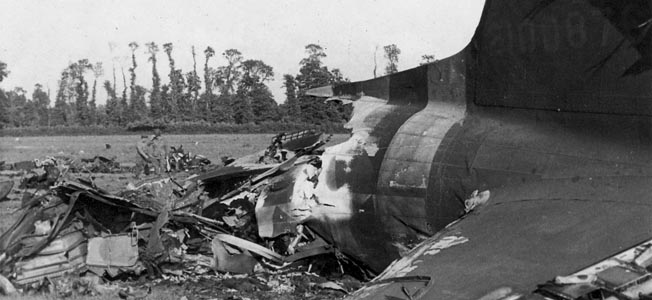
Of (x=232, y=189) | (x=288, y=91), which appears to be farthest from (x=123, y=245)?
(x=288, y=91)

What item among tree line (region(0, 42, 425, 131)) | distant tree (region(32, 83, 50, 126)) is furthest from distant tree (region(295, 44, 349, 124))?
distant tree (region(32, 83, 50, 126))

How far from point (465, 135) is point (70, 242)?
5210 millimetres

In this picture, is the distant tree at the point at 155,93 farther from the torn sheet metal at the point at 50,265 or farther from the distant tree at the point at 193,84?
the torn sheet metal at the point at 50,265

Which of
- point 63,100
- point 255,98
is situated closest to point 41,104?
point 63,100

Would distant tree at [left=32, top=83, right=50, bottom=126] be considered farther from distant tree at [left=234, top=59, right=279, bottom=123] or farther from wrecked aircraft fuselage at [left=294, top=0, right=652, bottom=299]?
wrecked aircraft fuselage at [left=294, top=0, right=652, bottom=299]

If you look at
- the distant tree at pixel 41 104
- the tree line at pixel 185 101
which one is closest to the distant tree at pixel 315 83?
the tree line at pixel 185 101

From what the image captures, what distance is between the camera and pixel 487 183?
518cm

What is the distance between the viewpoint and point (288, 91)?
53125 millimetres

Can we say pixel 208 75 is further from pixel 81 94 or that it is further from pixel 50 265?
pixel 50 265

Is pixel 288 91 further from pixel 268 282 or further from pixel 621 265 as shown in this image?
pixel 621 265

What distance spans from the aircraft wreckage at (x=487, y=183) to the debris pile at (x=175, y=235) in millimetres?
33

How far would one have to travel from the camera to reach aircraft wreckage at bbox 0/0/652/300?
11.7 ft

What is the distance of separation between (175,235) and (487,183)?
181 inches

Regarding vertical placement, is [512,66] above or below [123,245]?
above
